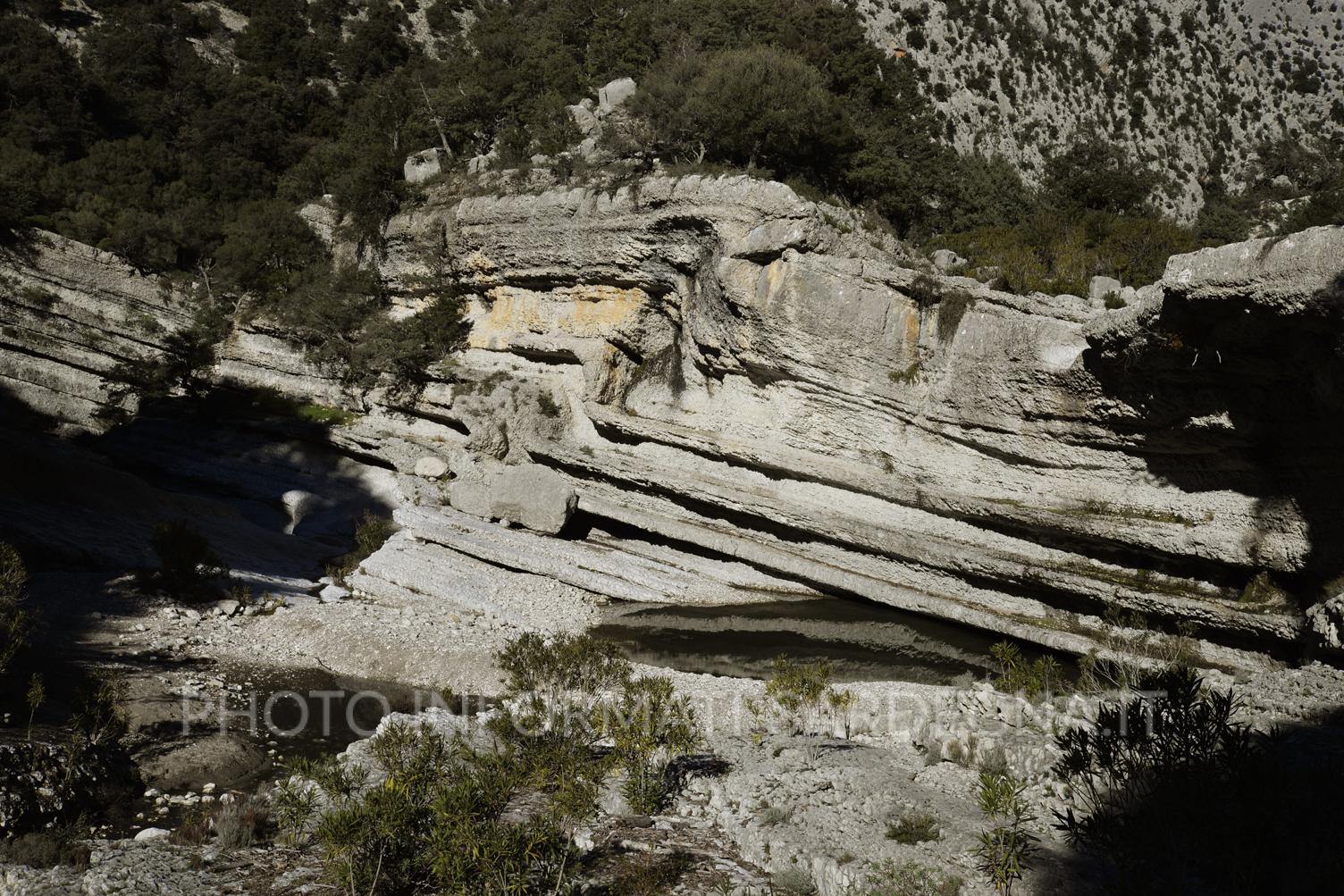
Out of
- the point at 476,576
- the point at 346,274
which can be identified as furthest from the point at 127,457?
the point at 476,576

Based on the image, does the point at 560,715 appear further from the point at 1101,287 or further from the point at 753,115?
the point at 753,115

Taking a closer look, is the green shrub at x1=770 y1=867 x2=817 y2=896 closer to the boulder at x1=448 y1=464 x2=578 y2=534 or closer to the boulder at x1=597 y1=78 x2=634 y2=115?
the boulder at x1=448 y1=464 x2=578 y2=534

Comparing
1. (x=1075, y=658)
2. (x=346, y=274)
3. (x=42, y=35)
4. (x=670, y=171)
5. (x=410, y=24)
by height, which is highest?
Result: (x=410, y=24)

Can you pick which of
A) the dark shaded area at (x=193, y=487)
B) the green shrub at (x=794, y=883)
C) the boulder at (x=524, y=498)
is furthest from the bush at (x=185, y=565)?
the green shrub at (x=794, y=883)

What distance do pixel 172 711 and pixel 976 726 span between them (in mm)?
12141

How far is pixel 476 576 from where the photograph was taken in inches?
754

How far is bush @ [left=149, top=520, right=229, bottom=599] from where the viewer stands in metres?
16.4

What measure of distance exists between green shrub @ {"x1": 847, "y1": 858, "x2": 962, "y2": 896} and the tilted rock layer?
10683 millimetres

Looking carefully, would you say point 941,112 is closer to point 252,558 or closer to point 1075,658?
point 1075,658

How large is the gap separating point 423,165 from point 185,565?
21963 millimetres

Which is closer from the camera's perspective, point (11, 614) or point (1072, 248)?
point (11, 614)

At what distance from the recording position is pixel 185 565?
16.6m

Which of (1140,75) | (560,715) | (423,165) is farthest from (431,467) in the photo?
(1140,75)

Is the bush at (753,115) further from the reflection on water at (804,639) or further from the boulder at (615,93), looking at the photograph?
the reflection on water at (804,639)
